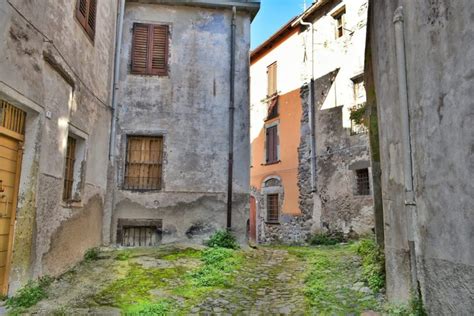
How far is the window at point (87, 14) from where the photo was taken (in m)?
6.85

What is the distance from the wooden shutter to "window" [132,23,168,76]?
9641mm

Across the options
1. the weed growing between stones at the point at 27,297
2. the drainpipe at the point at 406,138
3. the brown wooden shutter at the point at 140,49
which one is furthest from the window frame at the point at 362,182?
the weed growing between stones at the point at 27,297

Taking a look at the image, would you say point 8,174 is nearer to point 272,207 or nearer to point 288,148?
point 288,148

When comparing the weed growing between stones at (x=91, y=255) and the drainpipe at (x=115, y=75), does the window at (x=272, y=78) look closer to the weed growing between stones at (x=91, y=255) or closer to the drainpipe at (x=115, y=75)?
the drainpipe at (x=115, y=75)

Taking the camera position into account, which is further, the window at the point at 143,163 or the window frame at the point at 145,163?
the window at the point at 143,163

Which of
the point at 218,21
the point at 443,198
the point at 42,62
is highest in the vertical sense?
the point at 218,21

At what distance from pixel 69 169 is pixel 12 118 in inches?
80.6

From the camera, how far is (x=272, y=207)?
723 inches

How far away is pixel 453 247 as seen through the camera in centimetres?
301

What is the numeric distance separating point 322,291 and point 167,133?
5483 mm

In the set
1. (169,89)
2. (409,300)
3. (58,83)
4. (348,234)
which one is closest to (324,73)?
(348,234)

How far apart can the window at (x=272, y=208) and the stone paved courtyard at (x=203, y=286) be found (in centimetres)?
969

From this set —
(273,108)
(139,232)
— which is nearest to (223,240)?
(139,232)

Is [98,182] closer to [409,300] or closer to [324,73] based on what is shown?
[409,300]
